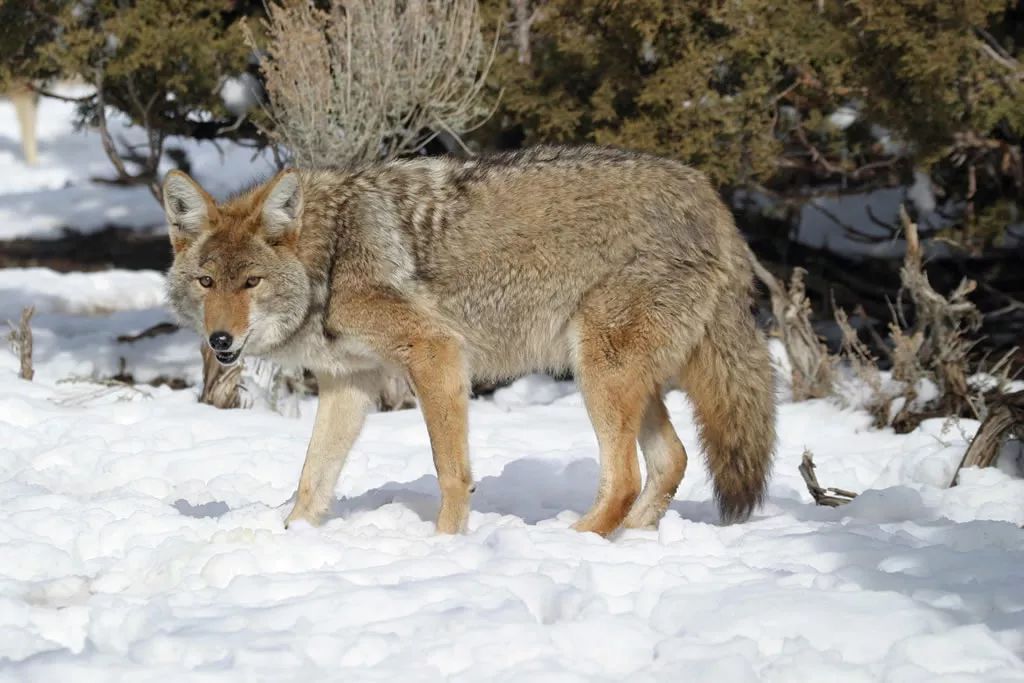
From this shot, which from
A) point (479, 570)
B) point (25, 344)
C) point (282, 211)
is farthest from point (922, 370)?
point (25, 344)

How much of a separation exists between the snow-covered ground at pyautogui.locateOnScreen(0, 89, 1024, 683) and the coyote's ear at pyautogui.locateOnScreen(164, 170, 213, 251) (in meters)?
1.30

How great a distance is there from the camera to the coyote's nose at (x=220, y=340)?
223 inches

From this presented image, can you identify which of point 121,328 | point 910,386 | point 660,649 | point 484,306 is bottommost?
point 121,328

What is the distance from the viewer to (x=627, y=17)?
34.2 ft

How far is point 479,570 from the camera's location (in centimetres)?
497

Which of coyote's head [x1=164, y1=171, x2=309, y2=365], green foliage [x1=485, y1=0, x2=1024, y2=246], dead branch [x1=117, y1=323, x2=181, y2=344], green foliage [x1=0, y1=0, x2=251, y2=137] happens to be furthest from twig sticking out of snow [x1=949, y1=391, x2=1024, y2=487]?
dead branch [x1=117, y1=323, x2=181, y2=344]

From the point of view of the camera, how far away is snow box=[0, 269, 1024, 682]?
4066 millimetres

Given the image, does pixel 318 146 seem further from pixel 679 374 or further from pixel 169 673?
pixel 169 673

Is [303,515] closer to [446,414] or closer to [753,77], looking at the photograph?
[446,414]

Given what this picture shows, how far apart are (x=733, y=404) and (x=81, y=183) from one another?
68.8 ft

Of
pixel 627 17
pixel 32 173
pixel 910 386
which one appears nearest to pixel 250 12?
pixel 627 17

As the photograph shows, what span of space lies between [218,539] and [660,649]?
2014 mm

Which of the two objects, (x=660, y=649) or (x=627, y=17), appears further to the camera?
(x=627, y=17)

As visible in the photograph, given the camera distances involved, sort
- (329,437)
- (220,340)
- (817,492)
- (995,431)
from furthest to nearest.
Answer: (995,431)
(817,492)
(329,437)
(220,340)
